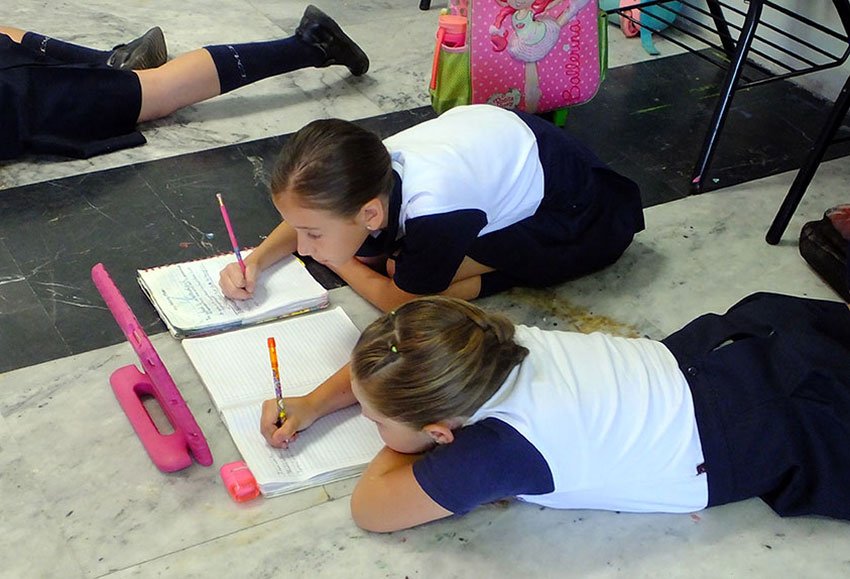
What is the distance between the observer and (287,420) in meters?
1.36

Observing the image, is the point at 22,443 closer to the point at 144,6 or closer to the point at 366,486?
the point at 366,486

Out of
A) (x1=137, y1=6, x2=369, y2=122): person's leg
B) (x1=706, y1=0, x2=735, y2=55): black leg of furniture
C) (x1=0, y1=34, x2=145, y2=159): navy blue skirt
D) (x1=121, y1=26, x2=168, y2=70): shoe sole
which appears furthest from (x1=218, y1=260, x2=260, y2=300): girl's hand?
(x1=706, y1=0, x2=735, y2=55): black leg of furniture

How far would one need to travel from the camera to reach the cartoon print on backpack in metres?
2.03

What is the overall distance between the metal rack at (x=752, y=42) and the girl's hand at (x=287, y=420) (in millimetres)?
1051

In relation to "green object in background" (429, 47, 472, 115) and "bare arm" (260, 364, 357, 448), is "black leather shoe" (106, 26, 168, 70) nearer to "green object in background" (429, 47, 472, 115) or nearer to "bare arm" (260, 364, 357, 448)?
"green object in background" (429, 47, 472, 115)

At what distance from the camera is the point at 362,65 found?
2432 millimetres

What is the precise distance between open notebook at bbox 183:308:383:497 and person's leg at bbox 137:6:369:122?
84cm

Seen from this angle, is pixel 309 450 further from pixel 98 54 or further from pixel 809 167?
pixel 98 54

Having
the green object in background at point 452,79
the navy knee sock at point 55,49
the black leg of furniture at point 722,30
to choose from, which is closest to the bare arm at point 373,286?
the green object in background at point 452,79

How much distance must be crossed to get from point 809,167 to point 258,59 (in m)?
1.24

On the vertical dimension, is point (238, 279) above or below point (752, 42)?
below

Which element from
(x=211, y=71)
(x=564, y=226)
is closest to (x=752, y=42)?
(x=564, y=226)

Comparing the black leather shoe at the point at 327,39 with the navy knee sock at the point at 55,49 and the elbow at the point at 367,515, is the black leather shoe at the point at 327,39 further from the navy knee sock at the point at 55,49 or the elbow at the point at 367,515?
the elbow at the point at 367,515

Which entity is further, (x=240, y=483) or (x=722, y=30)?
(x=722, y=30)
